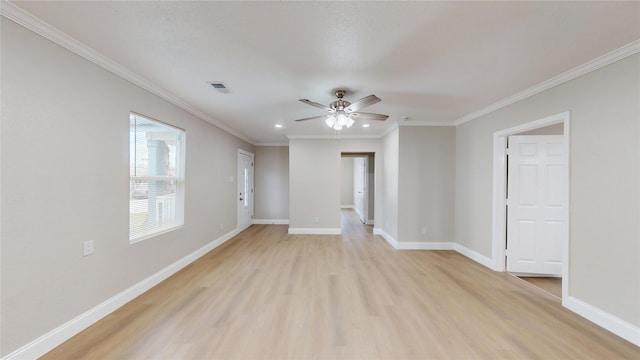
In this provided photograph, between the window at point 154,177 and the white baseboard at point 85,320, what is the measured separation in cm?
55

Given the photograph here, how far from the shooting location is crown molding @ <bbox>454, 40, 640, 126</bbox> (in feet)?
6.60

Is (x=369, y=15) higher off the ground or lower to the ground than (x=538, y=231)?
higher

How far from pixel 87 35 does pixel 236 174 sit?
4.01 meters

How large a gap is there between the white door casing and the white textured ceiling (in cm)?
317

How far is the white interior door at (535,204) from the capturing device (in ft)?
11.0

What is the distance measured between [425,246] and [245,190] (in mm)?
4622

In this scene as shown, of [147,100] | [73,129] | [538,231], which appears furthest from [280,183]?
[538,231]

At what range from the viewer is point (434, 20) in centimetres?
169

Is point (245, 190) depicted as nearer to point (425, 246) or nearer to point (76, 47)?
point (425, 246)

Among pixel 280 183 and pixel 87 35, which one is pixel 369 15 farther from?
pixel 280 183

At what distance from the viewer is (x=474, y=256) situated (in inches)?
158

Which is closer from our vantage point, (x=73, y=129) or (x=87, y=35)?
(x=87, y=35)

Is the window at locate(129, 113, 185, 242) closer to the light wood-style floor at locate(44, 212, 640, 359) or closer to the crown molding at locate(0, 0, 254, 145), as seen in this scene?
the crown molding at locate(0, 0, 254, 145)

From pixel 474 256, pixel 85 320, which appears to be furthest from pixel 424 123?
pixel 85 320
